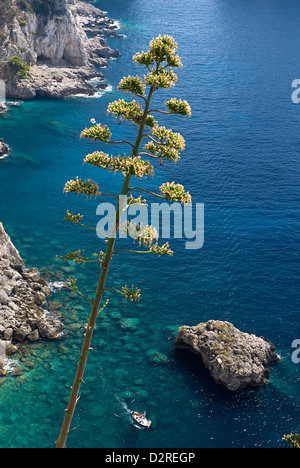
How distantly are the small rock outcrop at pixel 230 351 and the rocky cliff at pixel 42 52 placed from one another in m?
89.6

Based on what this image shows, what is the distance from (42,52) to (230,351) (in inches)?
4400

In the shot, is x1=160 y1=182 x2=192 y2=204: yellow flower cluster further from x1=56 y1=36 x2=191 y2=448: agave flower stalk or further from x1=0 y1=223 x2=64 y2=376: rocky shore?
x1=0 y1=223 x2=64 y2=376: rocky shore

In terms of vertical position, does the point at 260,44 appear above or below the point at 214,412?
above

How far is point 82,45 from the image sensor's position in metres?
154

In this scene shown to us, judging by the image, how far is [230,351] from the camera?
203 feet

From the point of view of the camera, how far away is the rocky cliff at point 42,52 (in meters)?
132

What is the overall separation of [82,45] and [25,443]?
415 ft

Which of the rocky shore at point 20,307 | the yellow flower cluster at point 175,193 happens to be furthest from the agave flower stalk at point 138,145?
the rocky shore at point 20,307

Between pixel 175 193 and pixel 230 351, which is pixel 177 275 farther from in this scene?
pixel 175 193

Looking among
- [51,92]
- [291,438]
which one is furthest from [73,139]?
[291,438]

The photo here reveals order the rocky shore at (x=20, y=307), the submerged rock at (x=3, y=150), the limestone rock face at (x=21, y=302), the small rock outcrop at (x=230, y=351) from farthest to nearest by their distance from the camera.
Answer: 1. the submerged rock at (x=3, y=150)
2. the limestone rock face at (x=21, y=302)
3. the rocky shore at (x=20, y=307)
4. the small rock outcrop at (x=230, y=351)

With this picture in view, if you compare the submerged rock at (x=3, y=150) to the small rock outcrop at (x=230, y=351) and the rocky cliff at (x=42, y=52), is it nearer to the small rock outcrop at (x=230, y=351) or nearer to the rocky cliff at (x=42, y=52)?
the rocky cliff at (x=42, y=52)

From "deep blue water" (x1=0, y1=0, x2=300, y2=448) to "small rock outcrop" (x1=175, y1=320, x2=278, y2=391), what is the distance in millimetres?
1321
